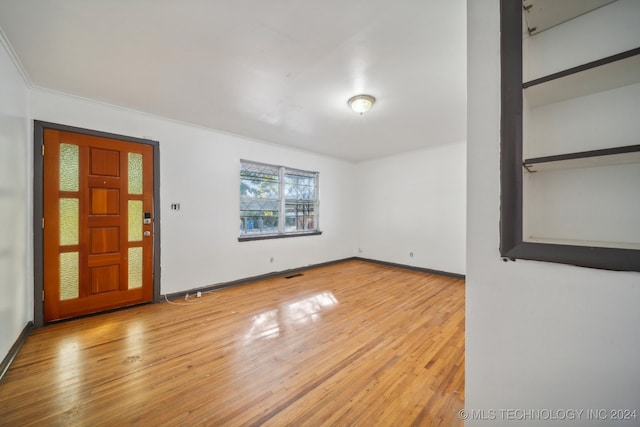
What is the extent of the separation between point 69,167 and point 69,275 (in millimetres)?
1272

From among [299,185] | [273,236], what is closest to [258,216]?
[273,236]

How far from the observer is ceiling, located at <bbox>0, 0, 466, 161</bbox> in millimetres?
1587

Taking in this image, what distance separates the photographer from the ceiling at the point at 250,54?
1587 mm

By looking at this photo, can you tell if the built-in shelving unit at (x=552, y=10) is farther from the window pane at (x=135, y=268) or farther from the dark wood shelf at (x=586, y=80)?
the window pane at (x=135, y=268)

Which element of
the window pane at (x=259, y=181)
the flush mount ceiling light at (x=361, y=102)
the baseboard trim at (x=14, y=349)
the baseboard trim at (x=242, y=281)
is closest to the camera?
the baseboard trim at (x=14, y=349)

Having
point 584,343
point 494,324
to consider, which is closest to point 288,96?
point 494,324

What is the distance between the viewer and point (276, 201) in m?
4.84

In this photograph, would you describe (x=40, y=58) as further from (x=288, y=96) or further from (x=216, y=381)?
(x=216, y=381)

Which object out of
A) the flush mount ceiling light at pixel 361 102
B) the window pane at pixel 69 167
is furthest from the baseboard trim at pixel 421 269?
the window pane at pixel 69 167

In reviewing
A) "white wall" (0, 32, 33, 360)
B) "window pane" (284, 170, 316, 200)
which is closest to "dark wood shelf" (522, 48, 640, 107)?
"white wall" (0, 32, 33, 360)

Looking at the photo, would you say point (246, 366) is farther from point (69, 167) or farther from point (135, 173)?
point (69, 167)

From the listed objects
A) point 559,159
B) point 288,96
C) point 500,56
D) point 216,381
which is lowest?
point 216,381

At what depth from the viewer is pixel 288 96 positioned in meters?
2.73

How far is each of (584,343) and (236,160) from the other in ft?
14.2
